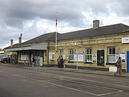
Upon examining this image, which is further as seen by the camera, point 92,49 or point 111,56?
point 92,49

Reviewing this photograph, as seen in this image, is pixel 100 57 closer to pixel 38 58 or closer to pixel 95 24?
pixel 95 24

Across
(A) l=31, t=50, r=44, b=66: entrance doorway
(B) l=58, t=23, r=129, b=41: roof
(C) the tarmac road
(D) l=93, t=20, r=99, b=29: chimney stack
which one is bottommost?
(C) the tarmac road

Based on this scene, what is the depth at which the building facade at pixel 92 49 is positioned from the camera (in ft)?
69.6

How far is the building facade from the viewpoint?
69.6 ft

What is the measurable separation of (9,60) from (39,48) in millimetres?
17378

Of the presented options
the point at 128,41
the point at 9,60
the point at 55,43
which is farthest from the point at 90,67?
the point at 9,60

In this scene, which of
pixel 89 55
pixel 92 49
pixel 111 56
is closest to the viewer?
pixel 111 56

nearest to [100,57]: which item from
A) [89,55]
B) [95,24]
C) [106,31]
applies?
[89,55]

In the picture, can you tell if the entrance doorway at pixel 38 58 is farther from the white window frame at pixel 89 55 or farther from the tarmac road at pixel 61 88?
the tarmac road at pixel 61 88

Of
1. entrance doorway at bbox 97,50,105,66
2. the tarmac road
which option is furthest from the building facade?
the tarmac road

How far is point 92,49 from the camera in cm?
2456

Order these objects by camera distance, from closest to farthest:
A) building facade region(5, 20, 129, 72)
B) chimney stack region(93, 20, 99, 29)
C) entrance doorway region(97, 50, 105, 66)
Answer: building facade region(5, 20, 129, 72) → entrance doorway region(97, 50, 105, 66) → chimney stack region(93, 20, 99, 29)

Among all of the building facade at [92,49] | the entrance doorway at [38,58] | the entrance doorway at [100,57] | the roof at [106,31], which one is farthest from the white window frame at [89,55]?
the entrance doorway at [38,58]

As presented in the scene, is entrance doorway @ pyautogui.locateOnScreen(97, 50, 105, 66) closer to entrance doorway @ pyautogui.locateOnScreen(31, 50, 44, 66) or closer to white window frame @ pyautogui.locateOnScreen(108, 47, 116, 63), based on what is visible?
white window frame @ pyautogui.locateOnScreen(108, 47, 116, 63)
